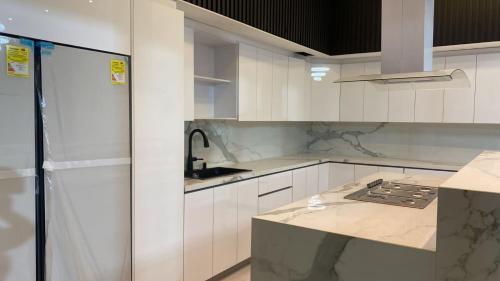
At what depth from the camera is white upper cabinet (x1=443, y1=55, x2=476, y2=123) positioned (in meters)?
3.96

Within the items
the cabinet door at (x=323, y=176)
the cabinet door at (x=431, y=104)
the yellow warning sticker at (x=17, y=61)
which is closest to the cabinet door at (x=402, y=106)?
the cabinet door at (x=431, y=104)

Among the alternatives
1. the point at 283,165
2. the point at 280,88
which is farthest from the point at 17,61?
the point at 280,88

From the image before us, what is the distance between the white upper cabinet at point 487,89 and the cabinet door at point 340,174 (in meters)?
1.48

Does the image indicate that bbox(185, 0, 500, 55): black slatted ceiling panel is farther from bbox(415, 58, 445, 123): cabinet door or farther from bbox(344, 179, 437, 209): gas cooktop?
bbox(344, 179, 437, 209): gas cooktop

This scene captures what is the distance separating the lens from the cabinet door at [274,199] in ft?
11.4

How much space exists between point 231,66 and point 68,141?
198 centimetres

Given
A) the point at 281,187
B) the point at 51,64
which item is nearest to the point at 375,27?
the point at 281,187

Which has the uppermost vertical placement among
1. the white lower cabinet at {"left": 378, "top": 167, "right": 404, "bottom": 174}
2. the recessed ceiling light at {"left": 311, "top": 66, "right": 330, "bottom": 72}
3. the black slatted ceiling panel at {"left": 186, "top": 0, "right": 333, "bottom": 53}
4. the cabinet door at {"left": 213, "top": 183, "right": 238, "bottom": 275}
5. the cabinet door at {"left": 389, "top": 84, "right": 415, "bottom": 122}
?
the black slatted ceiling panel at {"left": 186, "top": 0, "right": 333, "bottom": 53}

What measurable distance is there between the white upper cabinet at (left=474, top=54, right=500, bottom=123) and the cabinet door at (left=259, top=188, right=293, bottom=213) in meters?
2.22

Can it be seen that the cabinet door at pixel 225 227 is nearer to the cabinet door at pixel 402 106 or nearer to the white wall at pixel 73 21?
the white wall at pixel 73 21

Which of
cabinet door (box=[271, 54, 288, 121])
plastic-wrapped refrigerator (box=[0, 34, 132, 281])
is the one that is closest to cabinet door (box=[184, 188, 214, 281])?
plastic-wrapped refrigerator (box=[0, 34, 132, 281])

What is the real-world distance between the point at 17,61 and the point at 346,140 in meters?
4.26

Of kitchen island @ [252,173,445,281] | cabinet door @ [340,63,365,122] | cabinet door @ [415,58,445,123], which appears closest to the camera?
kitchen island @ [252,173,445,281]

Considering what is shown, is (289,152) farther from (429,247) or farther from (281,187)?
(429,247)
